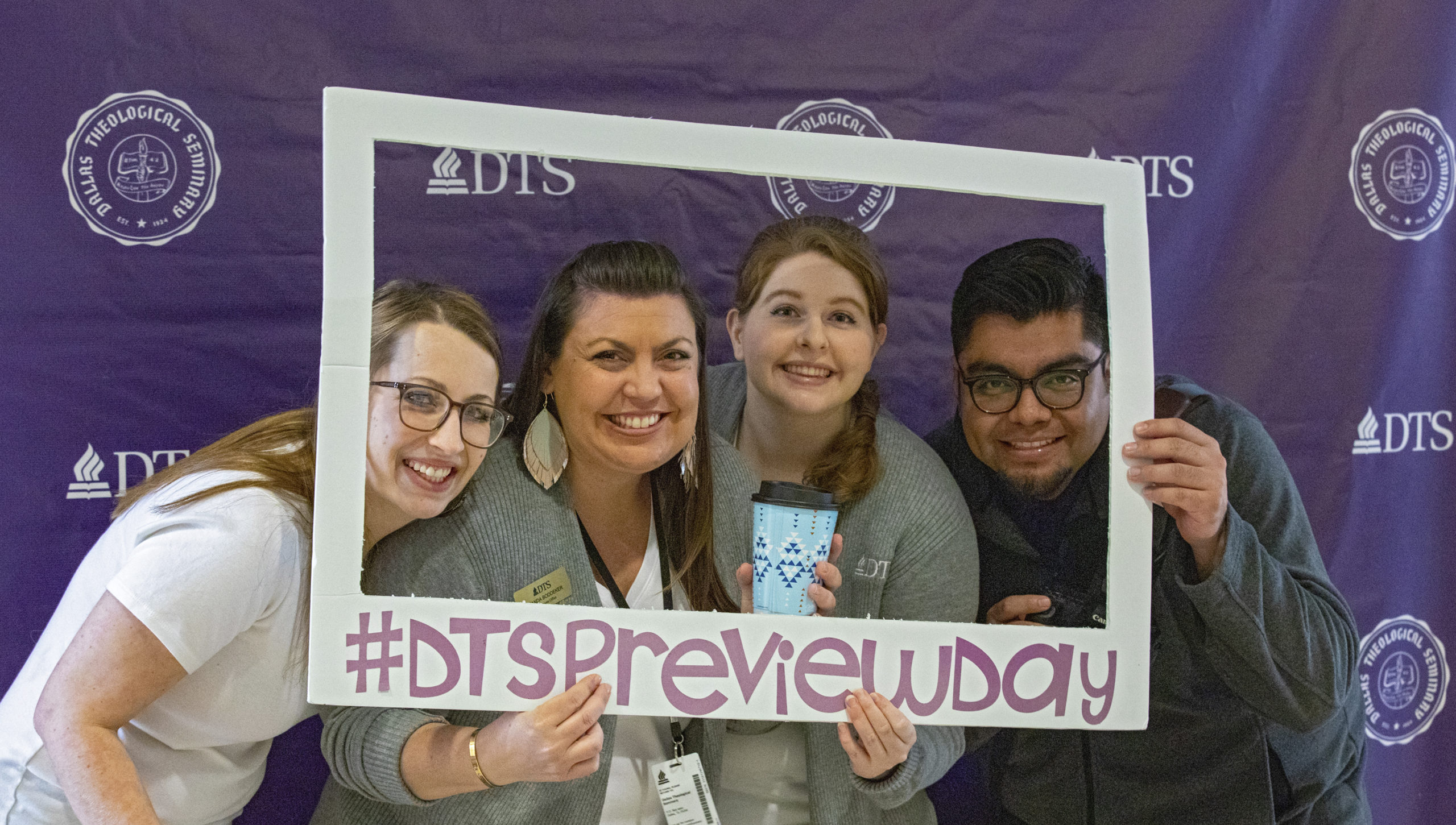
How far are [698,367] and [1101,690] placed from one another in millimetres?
722

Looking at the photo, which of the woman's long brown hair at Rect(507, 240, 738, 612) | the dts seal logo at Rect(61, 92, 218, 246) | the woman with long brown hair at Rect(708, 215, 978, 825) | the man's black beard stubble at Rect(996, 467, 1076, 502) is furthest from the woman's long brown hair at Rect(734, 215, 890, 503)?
the dts seal logo at Rect(61, 92, 218, 246)

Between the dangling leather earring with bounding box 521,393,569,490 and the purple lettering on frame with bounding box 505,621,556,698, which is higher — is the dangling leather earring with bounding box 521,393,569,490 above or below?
above

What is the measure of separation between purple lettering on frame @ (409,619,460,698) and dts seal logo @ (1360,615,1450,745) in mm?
1628

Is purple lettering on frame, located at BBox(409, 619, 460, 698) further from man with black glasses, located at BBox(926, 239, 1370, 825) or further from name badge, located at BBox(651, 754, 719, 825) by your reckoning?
man with black glasses, located at BBox(926, 239, 1370, 825)

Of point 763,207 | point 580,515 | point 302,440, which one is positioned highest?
point 763,207

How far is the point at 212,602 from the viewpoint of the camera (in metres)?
1.14

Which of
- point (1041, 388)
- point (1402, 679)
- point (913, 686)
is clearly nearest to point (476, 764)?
point (913, 686)

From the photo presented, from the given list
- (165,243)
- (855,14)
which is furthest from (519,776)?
(855,14)

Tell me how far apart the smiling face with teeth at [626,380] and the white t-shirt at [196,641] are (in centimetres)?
39

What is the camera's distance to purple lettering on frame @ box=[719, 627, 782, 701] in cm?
125

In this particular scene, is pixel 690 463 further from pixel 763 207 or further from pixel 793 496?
pixel 763 207

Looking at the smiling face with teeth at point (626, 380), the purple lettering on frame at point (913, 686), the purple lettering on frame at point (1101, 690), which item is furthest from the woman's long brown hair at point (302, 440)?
the purple lettering on frame at point (1101, 690)

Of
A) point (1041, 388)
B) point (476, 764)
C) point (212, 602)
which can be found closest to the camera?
point (212, 602)

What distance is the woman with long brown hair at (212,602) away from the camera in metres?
1.12
